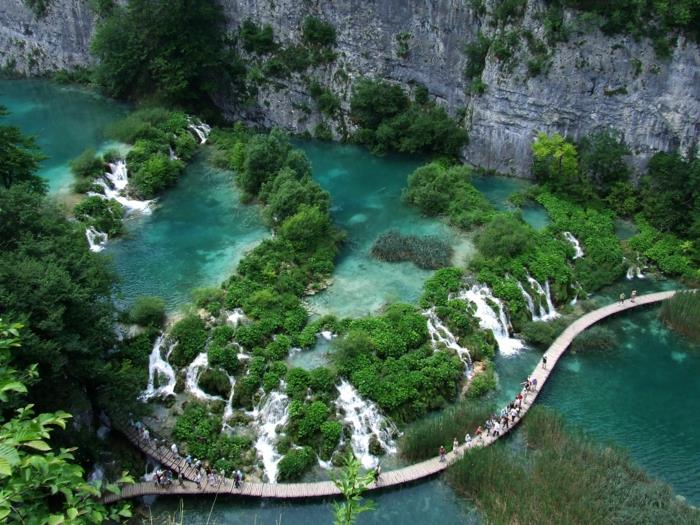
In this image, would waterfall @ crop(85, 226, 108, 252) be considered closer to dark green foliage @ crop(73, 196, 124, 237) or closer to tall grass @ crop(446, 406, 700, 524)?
dark green foliage @ crop(73, 196, 124, 237)

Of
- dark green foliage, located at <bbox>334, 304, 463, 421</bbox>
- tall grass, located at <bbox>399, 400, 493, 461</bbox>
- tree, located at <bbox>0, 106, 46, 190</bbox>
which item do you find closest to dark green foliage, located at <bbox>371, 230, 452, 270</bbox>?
dark green foliage, located at <bbox>334, 304, 463, 421</bbox>

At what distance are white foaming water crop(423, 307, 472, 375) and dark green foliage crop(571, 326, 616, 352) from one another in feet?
17.2

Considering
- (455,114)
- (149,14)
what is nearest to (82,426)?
(455,114)

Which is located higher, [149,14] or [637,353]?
[149,14]

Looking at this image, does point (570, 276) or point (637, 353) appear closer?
point (637, 353)

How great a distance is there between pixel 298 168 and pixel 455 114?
13.3 m

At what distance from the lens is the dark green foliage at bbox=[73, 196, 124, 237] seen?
36.0m

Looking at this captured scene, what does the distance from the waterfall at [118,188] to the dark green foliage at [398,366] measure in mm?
17688

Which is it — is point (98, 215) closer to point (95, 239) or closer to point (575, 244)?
point (95, 239)

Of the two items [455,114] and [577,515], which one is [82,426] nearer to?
[577,515]

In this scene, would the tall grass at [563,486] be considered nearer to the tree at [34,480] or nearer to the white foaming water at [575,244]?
the white foaming water at [575,244]

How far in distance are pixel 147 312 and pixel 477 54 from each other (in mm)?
28207

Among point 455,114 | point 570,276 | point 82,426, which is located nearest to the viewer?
point 82,426

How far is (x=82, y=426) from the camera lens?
23266 millimetres
